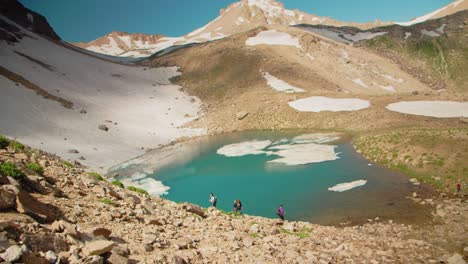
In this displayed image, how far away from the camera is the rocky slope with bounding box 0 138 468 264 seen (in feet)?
29.0

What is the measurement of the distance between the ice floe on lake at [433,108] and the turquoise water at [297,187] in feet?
42.5

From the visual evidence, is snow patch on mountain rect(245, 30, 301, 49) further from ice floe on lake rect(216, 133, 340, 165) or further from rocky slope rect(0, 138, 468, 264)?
rocky slope rect(0, 138, 468, 264)

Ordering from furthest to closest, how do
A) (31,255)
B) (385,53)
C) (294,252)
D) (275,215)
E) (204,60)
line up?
(385,53), (204,60), (275,215), (294,252), (31,255)

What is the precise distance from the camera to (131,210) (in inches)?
565

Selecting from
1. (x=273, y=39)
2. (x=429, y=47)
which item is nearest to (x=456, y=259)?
(x=273, y=39)

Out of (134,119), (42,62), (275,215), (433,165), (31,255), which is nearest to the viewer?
(31,255)

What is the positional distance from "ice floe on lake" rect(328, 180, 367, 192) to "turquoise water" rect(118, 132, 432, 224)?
1.92 ft

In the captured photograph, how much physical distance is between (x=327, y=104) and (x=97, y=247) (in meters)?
54.4

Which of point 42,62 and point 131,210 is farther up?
point 42,62

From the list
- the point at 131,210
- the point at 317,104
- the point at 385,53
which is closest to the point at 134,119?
the point at 317,104

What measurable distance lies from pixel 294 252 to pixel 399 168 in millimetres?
20575

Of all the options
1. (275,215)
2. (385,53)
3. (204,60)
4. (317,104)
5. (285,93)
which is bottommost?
(275,215)

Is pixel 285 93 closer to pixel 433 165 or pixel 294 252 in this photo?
pixel 433 165

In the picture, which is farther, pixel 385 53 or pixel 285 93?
pixel 385 53
